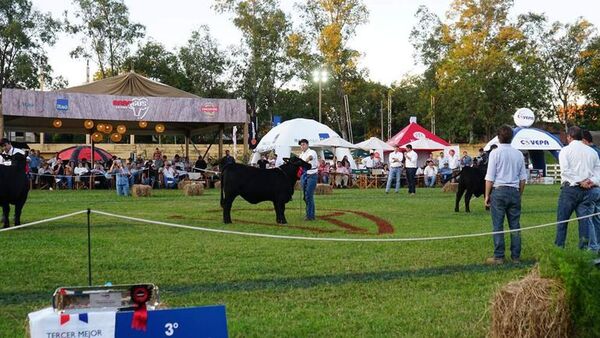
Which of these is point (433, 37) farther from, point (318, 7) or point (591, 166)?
point (591, 166)

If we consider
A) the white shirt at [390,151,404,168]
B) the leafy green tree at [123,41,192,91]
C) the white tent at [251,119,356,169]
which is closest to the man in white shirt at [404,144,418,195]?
the white shirt at [390,151,404,168]

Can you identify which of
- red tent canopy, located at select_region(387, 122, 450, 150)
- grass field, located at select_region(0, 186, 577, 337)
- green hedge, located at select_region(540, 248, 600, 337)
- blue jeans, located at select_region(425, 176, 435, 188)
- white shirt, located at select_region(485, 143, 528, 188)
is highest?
red tent canopy, located at select_region(387, 122, 450, 150)

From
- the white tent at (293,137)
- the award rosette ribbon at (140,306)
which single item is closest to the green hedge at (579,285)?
the award rosette ribbon at (140,306)

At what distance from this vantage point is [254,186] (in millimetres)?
14273

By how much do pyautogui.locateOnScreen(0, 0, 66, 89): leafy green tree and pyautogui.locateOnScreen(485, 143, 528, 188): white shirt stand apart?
4823 cm

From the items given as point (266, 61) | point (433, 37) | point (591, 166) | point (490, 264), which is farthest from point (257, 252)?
point (433, 37)

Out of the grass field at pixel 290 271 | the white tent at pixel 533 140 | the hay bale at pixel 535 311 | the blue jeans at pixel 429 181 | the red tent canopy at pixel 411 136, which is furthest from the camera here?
the red tent canopy at pixel 411 136

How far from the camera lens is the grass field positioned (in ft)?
19.8

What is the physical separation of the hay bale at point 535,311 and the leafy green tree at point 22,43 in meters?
51.7

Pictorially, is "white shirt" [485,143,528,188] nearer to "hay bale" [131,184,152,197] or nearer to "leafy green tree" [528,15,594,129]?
"hay bale" [131,184,152,197]

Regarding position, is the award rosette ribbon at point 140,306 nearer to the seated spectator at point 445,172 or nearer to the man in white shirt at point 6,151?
the man in white shirt at point 6,151

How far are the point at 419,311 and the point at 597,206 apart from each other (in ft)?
15.0

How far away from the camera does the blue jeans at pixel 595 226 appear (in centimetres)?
945

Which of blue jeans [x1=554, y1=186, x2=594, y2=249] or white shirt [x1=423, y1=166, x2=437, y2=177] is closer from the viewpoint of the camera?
blue jeans [x1=554, y1=186, x2=594, y2=249]
